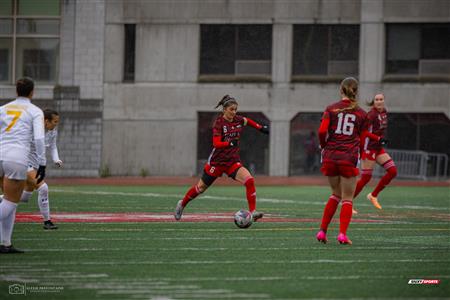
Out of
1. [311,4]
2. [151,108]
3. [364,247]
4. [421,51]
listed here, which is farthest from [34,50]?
[364,247]

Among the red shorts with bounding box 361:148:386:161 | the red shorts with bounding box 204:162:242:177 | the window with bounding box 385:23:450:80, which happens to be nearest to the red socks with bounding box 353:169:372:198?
the red shorts with bounding box 361:148:386:161

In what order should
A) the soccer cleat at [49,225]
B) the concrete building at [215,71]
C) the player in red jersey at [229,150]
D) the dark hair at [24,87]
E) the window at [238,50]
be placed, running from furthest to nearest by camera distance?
the window at [238,50], the concrete building at [215,71], the player in red jersey at [229,150], the soccer cleat at [49,225], the dark hair at [24,87]

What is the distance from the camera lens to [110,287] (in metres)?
9.73

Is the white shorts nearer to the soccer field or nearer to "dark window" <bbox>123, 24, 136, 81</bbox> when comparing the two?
the soccer field

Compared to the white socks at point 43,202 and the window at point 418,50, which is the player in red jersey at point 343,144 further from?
the window at point 418,50

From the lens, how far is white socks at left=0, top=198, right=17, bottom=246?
12.2 metres

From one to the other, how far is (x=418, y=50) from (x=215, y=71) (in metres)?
8.02

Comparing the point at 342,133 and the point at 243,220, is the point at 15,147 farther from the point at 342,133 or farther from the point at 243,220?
the point at 243,220

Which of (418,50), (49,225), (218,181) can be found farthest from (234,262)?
(418,50)

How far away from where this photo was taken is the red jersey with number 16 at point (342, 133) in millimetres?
13688

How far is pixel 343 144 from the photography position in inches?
542

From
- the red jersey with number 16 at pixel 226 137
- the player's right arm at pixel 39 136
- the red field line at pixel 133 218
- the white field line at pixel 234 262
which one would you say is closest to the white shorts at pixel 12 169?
the player's right arm at pixel 39 136

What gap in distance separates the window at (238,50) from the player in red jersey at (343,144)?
2917 cm

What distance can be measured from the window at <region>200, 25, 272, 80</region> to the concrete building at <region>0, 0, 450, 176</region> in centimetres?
4
